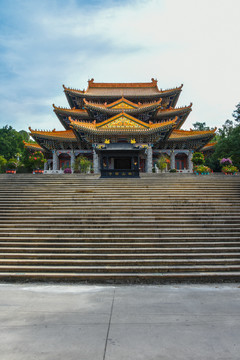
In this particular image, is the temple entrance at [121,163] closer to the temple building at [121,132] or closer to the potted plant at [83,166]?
the temple building at [121,132]

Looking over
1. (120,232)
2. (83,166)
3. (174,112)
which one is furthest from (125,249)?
(174,112)

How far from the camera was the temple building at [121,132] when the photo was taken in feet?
62.1

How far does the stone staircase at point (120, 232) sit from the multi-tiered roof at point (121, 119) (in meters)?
8.50

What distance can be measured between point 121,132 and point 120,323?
1665cm

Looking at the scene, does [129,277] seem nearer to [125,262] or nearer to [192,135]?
[125,262]

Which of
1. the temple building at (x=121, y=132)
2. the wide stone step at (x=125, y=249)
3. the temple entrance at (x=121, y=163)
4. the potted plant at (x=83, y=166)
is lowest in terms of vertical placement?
the wide stone step at (x=125, y=249)

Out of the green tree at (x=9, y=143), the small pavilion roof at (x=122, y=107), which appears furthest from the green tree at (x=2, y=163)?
the green tree at (x=9, y=143)

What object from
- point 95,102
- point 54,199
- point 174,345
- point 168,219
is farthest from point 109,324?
point 95,102

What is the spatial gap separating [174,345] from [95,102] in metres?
23.6

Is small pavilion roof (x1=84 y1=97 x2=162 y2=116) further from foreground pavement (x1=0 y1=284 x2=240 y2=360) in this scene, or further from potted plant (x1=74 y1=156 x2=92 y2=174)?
foreground pavement (x1=0 y1=284 x2=240 y2=360)

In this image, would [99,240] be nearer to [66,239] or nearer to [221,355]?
[66,239]

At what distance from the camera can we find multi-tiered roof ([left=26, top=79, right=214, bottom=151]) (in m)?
19.1

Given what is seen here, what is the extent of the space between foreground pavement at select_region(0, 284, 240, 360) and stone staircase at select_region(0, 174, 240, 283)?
2.66ft

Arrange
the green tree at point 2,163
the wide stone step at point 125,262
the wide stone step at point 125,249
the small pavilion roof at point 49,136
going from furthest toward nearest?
the small pavilion roof at point 49,136, the green tree at point 2,163, the wide stone step at point 125,249, the wide stone step at point 125,262
